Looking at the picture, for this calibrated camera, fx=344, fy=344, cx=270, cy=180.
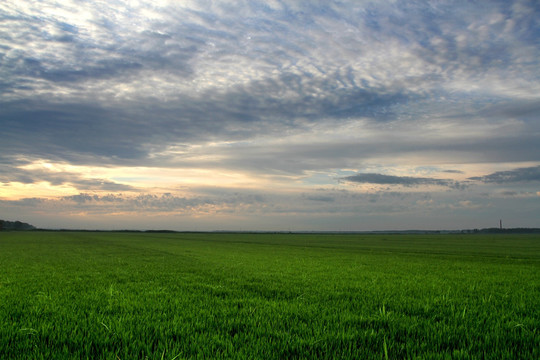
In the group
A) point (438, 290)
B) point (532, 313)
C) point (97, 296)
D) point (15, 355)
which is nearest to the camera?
point (15, 355)

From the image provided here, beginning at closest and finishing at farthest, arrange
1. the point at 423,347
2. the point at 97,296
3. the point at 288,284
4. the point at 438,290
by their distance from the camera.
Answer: the point at 423,347 < the point at 97,296 < the point at 438,290 < the point at 288,284

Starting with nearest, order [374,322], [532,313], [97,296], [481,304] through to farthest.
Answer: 1. [374,322]
2. [532,313]
3. [481,304]
4. [97,296]

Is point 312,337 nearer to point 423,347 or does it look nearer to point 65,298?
point 423,347

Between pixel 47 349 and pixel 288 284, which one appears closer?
pixel 47 349

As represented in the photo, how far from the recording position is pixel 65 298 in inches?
383

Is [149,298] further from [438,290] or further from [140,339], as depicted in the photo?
[438,290]

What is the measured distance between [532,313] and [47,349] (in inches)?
398

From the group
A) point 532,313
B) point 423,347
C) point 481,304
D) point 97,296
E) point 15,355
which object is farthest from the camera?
point 97,296

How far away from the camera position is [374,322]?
702 cm

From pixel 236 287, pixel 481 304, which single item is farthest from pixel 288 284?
pixel 481 304

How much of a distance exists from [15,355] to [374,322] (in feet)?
20.3

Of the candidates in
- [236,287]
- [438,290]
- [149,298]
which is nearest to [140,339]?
[149,298]

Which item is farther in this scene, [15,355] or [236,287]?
[236,287]

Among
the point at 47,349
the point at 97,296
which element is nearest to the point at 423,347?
the point at 47,349
